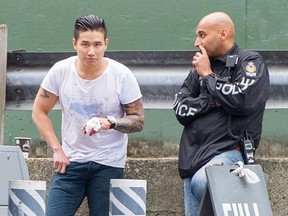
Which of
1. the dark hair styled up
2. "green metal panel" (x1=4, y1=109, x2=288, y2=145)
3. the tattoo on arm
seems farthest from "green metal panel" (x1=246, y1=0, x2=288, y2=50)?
the dark hair styled up

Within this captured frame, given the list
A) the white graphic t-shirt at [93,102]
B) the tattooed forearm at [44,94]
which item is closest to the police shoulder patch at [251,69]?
the white graphic t-shirt at [93,102]

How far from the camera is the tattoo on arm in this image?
22.8ft

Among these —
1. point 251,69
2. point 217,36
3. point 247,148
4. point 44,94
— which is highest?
point 217,36

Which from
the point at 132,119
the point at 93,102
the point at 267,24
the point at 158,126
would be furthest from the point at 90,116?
the point at 267,24

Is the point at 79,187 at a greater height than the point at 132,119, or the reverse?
the point at 132,119

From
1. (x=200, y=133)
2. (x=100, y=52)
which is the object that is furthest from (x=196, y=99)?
(x=100, y=52)

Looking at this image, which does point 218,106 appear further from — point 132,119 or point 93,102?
point 93,102

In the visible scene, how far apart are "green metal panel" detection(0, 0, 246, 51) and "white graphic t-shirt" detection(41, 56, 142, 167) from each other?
185cm

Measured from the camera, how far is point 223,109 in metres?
7.05

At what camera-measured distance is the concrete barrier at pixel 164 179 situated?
7.95 m

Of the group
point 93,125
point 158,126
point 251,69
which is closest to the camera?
point 93,125

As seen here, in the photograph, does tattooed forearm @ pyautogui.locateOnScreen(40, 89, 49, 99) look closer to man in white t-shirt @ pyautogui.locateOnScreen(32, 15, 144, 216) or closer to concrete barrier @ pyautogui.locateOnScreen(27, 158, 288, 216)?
man in white t-shirt @ pyautogui.locateOnScreen(32, 15, 144, 216)

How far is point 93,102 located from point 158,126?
73.7 inches

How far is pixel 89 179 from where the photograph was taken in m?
7.09
